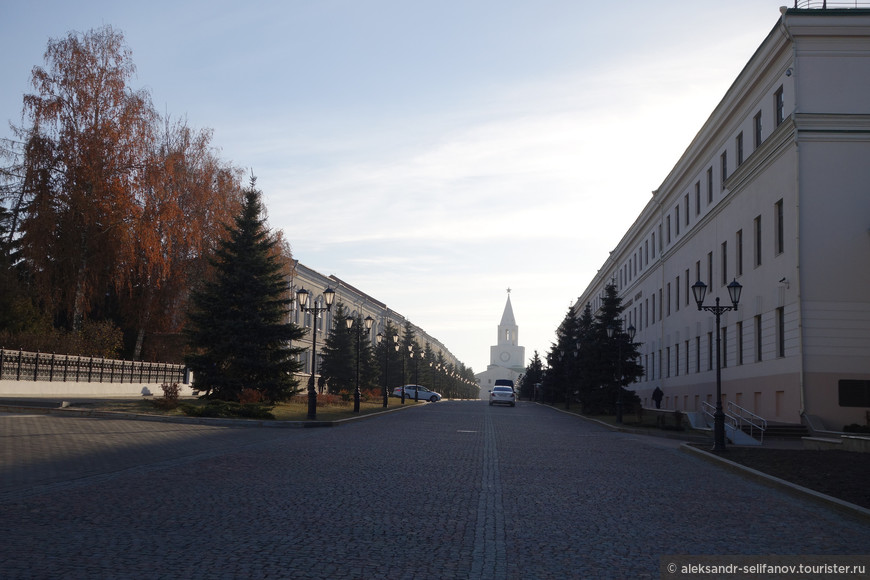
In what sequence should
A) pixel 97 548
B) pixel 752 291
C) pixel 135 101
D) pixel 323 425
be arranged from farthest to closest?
pixel 135 101, pixel 752 291, pixel 323 425, pixel 97 548

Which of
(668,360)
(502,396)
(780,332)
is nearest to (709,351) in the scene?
(780,332)

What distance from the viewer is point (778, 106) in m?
30.8

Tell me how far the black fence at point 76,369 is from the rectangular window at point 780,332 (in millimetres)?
28461

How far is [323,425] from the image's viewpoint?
25.9 m

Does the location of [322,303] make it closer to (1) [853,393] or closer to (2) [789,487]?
(1) [853,393]

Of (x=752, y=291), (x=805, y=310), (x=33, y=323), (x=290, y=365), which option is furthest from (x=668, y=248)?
(x=33, y=323)

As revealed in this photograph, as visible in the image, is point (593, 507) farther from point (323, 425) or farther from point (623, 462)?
point (323, 425)

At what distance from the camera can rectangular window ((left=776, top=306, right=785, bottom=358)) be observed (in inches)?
1165

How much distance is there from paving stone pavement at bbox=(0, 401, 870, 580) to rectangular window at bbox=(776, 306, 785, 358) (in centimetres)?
1447

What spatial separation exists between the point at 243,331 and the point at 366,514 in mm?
25238

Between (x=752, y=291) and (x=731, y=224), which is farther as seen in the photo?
(x=731, y=224)

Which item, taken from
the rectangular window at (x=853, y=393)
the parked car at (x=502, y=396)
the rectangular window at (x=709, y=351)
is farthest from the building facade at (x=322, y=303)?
the rectangular window at (x=853, y=393)

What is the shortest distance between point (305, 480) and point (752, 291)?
25.8m

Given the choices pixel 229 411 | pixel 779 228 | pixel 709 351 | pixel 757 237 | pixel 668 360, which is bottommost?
pixel 229 411
